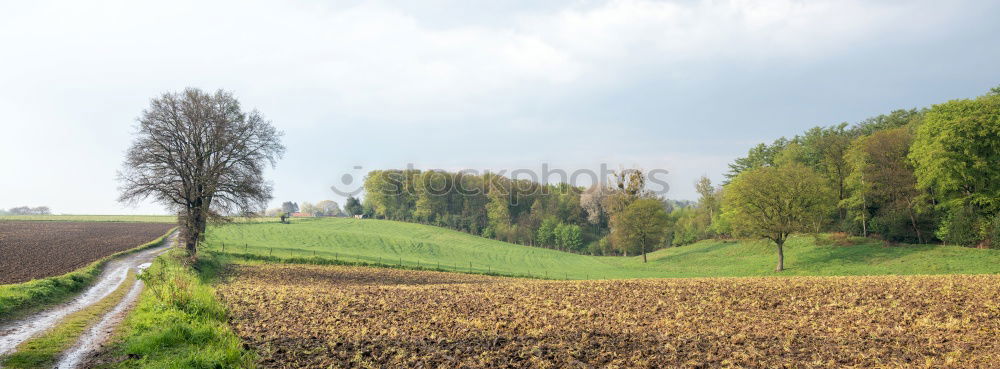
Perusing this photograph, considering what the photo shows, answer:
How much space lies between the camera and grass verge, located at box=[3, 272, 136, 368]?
12.2m

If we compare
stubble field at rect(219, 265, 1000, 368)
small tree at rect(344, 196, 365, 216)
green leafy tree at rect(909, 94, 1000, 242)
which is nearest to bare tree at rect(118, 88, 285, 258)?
stubble field at rect(219, 265, 1000, 368)

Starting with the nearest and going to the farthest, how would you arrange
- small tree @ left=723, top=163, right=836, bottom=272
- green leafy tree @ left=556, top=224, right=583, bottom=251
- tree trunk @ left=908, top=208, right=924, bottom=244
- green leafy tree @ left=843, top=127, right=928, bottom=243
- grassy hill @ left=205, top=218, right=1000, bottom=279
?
1. grassy hill @ left=205, top=218, right=1000, bottom=279
2. small tree @ left=723, top=163, right=836, bottom=272
3. tree trunk @ left=908, top=208, right=924, bottom=244
4. green leafy tree @ left=843, top=127, right=928, bottom=243
5. green leafy tree @ left=556, top=224, right=583, bottom=251

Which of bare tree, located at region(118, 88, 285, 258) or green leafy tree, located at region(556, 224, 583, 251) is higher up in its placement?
bare tree, located at region(118, 88, 285, 258)

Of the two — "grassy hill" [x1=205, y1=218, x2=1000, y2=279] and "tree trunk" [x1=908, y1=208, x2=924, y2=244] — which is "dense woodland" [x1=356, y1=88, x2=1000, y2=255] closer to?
"tree trunk" [x1=908, y1=208, x2=924, y2=244]

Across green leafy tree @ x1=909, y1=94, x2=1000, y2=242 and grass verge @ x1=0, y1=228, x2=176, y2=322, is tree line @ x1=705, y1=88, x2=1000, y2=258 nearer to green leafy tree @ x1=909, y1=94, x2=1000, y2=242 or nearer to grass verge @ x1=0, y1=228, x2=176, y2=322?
green leafy tree @ x1=909, y1=94, x2=1000, y2=242

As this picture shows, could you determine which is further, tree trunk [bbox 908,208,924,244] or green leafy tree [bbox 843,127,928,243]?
green leafy tree [bbox 843,127,928,243]

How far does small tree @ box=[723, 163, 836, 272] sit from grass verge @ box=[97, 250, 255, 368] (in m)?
47.4

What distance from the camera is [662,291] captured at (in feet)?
78.3

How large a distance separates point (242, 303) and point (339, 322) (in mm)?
7121

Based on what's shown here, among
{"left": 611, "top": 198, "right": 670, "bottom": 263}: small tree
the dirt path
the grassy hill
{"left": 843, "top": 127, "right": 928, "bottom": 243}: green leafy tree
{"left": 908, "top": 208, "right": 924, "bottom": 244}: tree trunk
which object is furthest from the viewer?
{"left": 611, "top": 198, "right": 670, "bottom": 263}: small tree

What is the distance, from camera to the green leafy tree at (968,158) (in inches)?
1746

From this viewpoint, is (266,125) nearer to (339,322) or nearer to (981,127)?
(339,322)

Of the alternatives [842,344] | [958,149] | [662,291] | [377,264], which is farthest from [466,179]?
[842,344]

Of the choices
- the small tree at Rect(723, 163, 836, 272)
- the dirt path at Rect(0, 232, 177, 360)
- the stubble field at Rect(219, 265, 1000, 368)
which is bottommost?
the stubble field at Rect(219, 265, 1000, 368)
